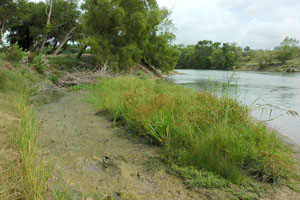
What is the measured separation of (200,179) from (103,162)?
132 cm

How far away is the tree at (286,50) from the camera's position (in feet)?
225

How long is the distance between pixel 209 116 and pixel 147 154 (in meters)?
1.23

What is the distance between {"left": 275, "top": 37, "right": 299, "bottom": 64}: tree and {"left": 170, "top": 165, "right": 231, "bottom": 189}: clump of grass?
73879 millimetres

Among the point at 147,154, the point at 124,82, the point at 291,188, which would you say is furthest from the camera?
the point at 124,82

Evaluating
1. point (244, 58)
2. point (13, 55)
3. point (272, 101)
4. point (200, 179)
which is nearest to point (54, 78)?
point (13, 55)

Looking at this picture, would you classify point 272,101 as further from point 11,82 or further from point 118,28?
point 118,28

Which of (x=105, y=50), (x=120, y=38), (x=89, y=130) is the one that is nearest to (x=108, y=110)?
(x=89, y=130)

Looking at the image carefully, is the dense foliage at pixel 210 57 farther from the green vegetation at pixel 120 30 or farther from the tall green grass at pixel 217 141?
the tall green grass at pixel 217 141

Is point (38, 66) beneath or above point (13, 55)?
beneath

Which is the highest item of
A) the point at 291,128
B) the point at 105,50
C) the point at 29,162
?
the point at 105,50

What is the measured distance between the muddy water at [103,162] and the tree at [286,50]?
73.3 meters

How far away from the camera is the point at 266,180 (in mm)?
2670

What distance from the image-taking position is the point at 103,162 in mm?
3129

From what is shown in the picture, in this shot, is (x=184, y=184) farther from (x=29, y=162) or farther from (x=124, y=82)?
(x=124, y=82)
